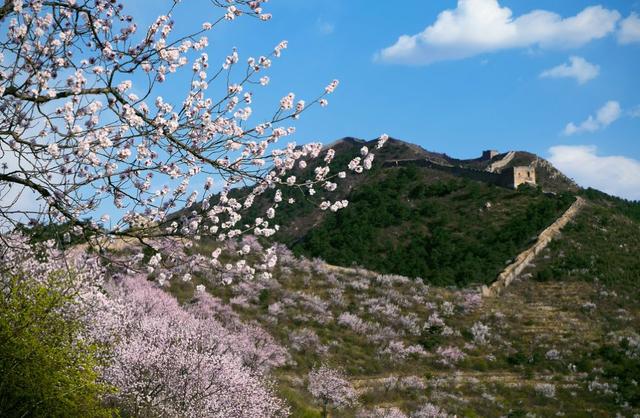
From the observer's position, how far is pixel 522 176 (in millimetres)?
78500

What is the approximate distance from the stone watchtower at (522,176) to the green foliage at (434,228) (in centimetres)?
197

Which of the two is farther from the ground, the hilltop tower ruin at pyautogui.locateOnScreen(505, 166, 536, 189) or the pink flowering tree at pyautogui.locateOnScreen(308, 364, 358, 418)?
the hilltop tower ruin at pyautogui.locateOnScreen(505, 166, 536, 189)

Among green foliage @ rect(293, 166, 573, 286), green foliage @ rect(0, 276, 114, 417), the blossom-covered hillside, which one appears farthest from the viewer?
green foliage @ rect(293, 166, 573, 286)

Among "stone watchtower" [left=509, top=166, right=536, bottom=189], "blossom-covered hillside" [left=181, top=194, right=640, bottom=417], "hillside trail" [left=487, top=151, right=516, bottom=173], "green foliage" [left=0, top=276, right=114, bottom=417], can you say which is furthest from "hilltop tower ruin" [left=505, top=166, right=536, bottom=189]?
"green foliage" [left=0, top=276, right=114, bottom=417]

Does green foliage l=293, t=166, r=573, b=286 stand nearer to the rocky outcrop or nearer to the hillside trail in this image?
the rocky outcrop

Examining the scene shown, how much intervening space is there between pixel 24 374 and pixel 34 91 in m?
7.08

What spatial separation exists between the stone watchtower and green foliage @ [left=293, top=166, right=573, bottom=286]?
6.45ft

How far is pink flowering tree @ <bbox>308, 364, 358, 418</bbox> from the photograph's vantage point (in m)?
30.3

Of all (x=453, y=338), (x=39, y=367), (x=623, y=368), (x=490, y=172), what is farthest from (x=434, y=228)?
(x=39, y=367)

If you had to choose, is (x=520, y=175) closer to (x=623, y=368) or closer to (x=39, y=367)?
(x=623, y=368)

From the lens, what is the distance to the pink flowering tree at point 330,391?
3030cm

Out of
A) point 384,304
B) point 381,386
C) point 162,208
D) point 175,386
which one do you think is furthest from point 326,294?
point 162,208

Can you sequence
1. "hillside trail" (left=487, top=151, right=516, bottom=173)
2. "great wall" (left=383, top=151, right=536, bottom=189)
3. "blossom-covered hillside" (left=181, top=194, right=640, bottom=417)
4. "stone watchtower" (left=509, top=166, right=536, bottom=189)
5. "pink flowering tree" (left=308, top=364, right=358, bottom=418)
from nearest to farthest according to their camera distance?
"pink flowering tree" (left=308, top=364, right=358, bottom=418) → "blossom-covered hillside" (left=181, top=194, right=640, bottom=417) → "stone watchtower" (left=509, top=166, right=536, bottom=189) → "great wall" (left=383, top=151, right=536, bottom=189) → "hillside trail" (left=487, top=151, right=516, bottom=173)

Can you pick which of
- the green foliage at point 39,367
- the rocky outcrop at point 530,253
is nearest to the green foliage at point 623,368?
the rocky outcrop at point 530,253
